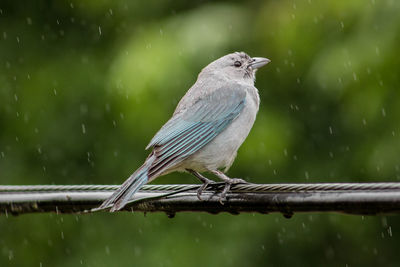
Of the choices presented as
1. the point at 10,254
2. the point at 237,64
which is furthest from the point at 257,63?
the point at 10,254

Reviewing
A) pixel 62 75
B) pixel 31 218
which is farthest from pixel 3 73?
pixel 31 218

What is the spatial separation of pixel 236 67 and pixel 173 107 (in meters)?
1.20

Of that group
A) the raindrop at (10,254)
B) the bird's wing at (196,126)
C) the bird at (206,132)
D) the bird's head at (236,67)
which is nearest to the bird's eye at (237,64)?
the bird's head at (236,67)

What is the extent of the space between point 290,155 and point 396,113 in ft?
4.32

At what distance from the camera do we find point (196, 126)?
582 cm

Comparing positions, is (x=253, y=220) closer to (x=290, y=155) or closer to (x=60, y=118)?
(x=290, y=155)

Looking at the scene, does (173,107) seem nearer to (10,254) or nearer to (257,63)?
(257,63)

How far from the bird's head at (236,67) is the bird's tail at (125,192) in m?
2.08

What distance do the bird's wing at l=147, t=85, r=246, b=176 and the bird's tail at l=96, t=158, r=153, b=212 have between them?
0.41 feet

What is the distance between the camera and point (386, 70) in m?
6.81

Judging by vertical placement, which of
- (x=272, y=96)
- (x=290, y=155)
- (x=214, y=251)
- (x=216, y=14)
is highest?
(x=216, y=14)

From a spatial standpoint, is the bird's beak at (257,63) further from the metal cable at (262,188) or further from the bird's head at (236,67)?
the metal cable at (262,188)

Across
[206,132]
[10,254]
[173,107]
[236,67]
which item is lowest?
[10,254]

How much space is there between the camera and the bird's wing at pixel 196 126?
5.30 metres
